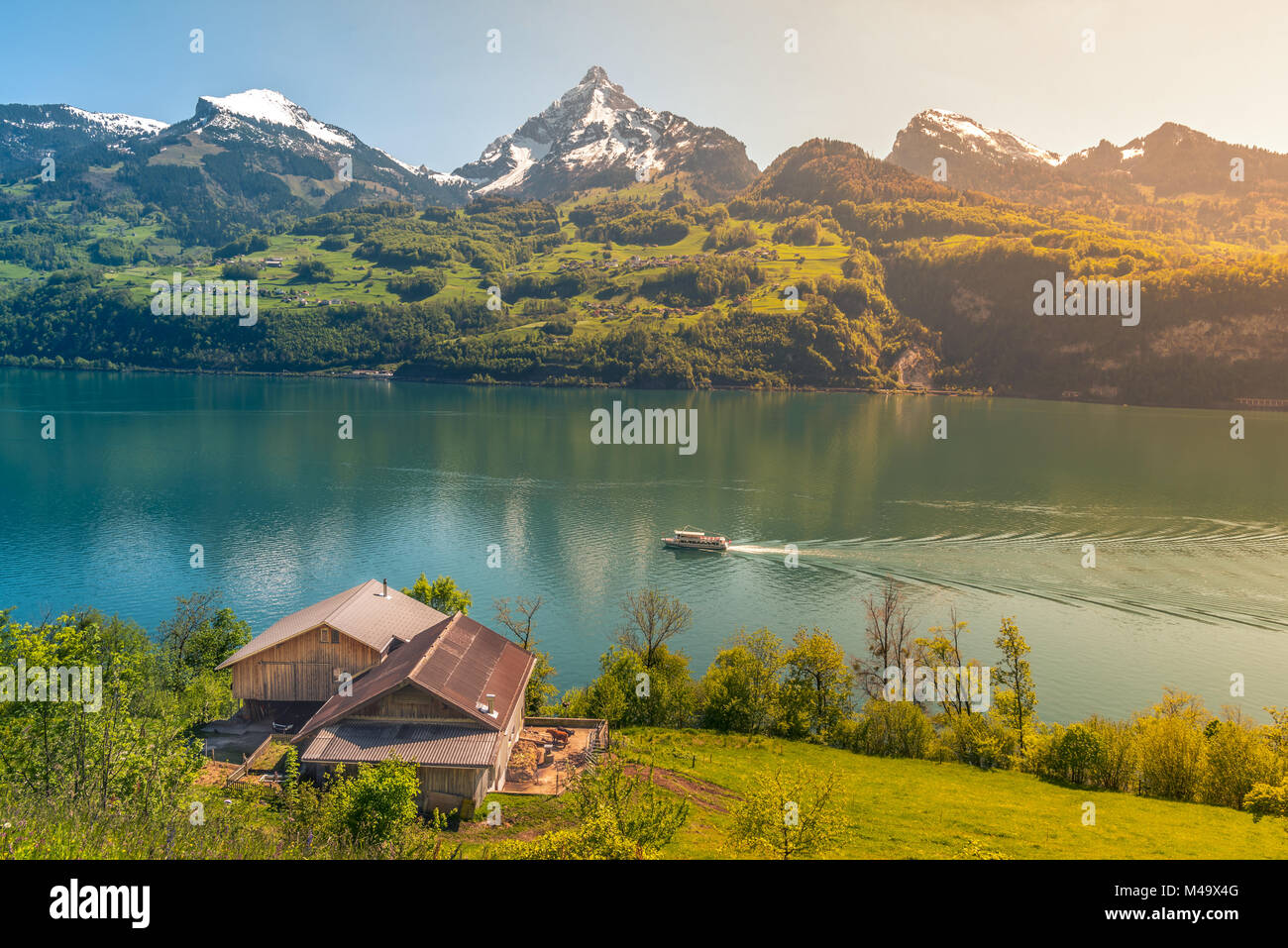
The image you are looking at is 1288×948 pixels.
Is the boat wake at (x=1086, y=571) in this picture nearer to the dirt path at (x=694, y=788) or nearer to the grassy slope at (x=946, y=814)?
the grassy slope at (x=946, y=814)

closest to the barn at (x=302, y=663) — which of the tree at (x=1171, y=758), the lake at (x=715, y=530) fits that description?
the lake at (x=715, y=530)

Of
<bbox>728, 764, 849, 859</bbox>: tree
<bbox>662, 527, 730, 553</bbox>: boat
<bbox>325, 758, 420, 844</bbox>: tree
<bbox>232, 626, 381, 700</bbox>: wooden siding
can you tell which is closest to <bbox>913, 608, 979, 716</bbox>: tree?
<bbox>728, 764, 849, 859</bbox>: tree

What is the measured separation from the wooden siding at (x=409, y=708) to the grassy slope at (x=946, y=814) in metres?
4.04

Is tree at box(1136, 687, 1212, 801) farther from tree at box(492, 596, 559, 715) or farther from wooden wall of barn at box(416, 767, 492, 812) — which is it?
wooden wall of barn at box(416, 767, 492, 812)

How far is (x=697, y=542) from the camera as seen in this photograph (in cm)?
8250

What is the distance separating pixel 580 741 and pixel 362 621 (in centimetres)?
1392

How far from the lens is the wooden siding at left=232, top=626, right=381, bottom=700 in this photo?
39875 mm

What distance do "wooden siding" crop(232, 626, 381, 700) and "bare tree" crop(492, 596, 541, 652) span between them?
56.3 feet

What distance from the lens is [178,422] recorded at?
15700 cm

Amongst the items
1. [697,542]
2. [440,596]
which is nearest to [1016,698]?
[440,596]

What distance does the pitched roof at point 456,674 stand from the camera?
107 feet

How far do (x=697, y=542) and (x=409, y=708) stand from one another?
52446 mm
